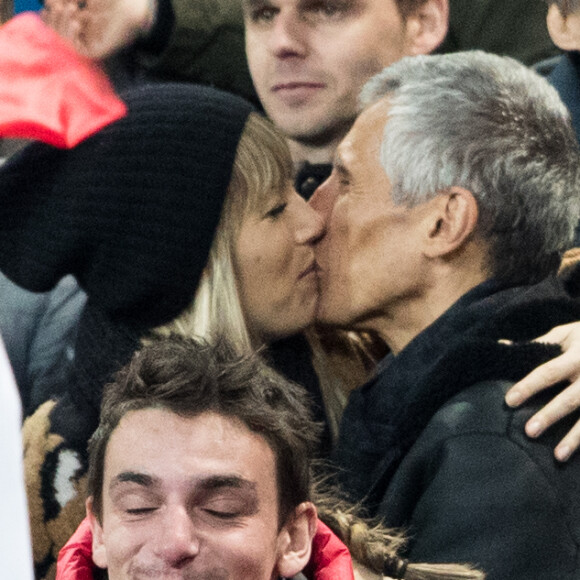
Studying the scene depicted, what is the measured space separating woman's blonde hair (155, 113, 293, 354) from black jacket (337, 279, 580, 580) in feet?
0.61

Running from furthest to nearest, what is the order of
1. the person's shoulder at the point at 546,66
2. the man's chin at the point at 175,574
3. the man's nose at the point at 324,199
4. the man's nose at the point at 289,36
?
the person's shoulder at the point at 546,66
the man's nose at the point at 289,36
the man's nose at the point at 324,199
the man's chin at the point at 175,574

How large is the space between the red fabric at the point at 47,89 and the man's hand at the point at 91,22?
30 millimetres

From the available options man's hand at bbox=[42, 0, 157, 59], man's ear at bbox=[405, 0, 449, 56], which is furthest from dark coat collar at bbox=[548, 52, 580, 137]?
man's hand at bbox=[42, 0, 157, 59]

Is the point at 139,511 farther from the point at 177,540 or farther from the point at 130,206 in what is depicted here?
the point at 130,206

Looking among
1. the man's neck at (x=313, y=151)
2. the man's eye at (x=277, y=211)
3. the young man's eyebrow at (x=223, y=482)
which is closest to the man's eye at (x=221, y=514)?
the young man's eyebrow at (x=223, y=482)

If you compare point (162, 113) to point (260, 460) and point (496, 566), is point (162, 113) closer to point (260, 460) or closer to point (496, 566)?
point (260, 460)

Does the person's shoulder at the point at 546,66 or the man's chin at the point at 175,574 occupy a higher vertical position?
the person's shoulder at the point at 546,66

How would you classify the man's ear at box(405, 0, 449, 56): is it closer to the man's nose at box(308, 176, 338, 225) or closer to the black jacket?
the man's nose at box(308, 176, 338, 225)

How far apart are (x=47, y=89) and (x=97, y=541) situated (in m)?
0.63

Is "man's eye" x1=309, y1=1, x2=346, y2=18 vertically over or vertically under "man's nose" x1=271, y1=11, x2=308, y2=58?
over

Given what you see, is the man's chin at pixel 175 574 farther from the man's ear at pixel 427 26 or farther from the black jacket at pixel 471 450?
the man's ear at pixel 427 26

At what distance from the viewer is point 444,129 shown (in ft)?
4.53

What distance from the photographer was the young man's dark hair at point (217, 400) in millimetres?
1012

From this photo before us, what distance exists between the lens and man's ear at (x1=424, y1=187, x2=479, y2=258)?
1.38 metres
